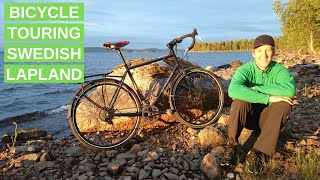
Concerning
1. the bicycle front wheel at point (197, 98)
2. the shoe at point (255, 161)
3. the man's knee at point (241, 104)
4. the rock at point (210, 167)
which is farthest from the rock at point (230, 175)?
the bicycle front wheel at point (197, 98)

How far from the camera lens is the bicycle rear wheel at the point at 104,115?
21.6 ft

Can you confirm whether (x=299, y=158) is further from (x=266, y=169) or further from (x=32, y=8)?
(x=32, y=8)

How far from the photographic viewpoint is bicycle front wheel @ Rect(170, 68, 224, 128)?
730cm

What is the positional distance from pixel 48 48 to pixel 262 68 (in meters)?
8.51

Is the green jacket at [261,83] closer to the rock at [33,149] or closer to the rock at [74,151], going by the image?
the rock at [74,151]

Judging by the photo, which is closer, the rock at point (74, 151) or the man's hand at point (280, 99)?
the man's hand at point (280, 99)

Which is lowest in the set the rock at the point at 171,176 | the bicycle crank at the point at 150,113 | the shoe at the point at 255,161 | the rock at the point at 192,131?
the rock at the point at 171,176

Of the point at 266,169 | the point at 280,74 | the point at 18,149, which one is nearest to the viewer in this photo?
the point at 266,169

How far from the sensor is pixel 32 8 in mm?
10766

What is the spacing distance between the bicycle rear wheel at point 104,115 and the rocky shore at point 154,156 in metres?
0.35

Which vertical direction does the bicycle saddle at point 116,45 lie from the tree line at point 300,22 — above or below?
below

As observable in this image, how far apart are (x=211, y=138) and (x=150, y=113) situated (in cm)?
137

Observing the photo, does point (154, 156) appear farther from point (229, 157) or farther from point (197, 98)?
point (197, 98)

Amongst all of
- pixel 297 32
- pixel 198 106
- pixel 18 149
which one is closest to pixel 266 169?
pixel 198 106
